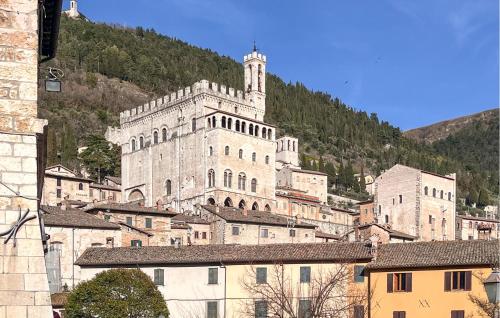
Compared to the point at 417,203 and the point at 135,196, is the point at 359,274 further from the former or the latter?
the point at 135,196

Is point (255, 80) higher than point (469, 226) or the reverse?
higher

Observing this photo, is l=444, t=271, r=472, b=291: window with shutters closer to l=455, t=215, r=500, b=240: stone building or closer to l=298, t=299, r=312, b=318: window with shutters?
l=298, t=299, r=312, b=318: window with shutters

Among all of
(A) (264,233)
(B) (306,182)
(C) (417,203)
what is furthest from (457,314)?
(B) (306,182)

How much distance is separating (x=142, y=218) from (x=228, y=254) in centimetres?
1905

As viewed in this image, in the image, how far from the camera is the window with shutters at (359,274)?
166 feet

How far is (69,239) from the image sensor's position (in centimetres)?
5919

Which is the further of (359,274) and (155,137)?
(155,137)

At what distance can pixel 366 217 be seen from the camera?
4488 inches

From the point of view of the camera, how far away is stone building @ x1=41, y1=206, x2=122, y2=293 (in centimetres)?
5625

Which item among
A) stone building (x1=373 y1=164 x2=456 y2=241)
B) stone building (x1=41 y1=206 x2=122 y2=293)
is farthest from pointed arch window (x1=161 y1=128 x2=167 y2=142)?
stone building (x1=41 y1=206 x2=122 y2=293)

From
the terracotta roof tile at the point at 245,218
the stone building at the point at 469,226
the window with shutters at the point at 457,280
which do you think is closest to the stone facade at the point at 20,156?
the window with shutters at the point at 457,280

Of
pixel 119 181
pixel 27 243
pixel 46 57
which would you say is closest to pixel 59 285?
pixel 46 57

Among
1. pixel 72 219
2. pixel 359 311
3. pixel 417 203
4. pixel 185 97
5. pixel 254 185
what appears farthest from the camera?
pixel 185 97

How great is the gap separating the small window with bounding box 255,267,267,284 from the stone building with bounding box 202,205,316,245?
817 inches
